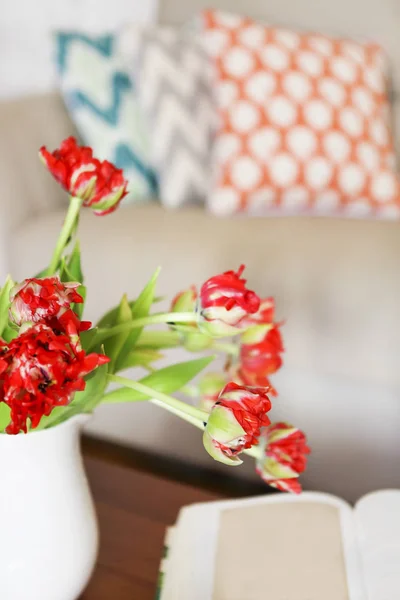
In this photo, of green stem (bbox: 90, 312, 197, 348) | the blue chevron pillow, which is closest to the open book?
green stem (bbox: 90, 312, 197, 348)

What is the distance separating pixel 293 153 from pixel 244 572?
837mm

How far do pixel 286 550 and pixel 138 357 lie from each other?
0.71ft

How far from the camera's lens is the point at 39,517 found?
0.48m

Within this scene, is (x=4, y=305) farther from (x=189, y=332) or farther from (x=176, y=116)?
(x=176, y=116)

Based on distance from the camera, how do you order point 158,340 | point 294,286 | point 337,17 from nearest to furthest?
1. point 158,340
2. point 294,286
3. point 337,17

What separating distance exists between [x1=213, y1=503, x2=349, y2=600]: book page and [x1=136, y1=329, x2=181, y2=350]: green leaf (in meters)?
0.18

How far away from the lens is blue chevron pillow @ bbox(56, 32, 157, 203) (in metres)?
1.24

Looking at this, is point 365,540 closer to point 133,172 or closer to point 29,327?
point 29,327

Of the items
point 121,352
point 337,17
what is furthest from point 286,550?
point 337,17

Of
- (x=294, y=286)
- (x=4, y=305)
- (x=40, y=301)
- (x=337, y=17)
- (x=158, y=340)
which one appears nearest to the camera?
(x=40, y=301)

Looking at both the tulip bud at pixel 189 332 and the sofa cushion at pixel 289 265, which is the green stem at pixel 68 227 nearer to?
the tulip bud at pixel 189 332

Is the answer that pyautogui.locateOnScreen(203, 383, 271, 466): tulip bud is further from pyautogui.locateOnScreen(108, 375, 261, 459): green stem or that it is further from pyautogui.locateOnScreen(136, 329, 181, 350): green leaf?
pyautogui.locateOnScreen(136, 329, 181, 350): green leaf

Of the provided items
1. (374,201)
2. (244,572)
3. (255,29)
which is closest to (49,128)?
(255,29)

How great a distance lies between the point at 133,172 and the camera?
126 centimetres
